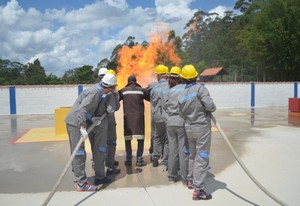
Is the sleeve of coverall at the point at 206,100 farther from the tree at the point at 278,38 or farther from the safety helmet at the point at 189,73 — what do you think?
the tree at the point at 278,38

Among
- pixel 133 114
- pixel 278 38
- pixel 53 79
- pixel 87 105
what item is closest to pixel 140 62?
pixel 133 114

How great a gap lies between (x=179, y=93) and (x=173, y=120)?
0.51 meters

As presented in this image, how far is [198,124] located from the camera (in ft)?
16.2

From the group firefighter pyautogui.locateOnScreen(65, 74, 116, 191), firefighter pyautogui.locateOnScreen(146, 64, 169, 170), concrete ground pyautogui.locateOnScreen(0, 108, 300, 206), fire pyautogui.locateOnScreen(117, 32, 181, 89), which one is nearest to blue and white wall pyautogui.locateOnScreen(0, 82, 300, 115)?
fire pyautogui.locateOnScreen(117, 32, 181, 89)

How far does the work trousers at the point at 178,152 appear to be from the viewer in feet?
18.1

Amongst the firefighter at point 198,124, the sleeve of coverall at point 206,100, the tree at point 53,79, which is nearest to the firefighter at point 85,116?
the firefighter at point 198,124

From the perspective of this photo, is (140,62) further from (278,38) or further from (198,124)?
(278,38)

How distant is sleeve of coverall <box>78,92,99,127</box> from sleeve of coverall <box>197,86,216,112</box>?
1.64 meters

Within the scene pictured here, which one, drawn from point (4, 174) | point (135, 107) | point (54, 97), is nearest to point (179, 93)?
point (135, 107)

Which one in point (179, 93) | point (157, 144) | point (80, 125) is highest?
point (179, 93)

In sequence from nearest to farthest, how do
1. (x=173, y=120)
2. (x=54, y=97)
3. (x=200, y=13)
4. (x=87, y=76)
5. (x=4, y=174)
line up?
(x=173, y=120)
(x=4, y=174)
(x=54, y=97)
(x=87, y=76)
(x=200, y=13)

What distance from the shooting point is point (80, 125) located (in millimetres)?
5125

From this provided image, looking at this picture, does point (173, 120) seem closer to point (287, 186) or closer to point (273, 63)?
point (287, 186)

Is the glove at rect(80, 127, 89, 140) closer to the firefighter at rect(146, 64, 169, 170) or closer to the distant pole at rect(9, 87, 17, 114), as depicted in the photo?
the firefighter at rect(146, 64, 169, 170)
